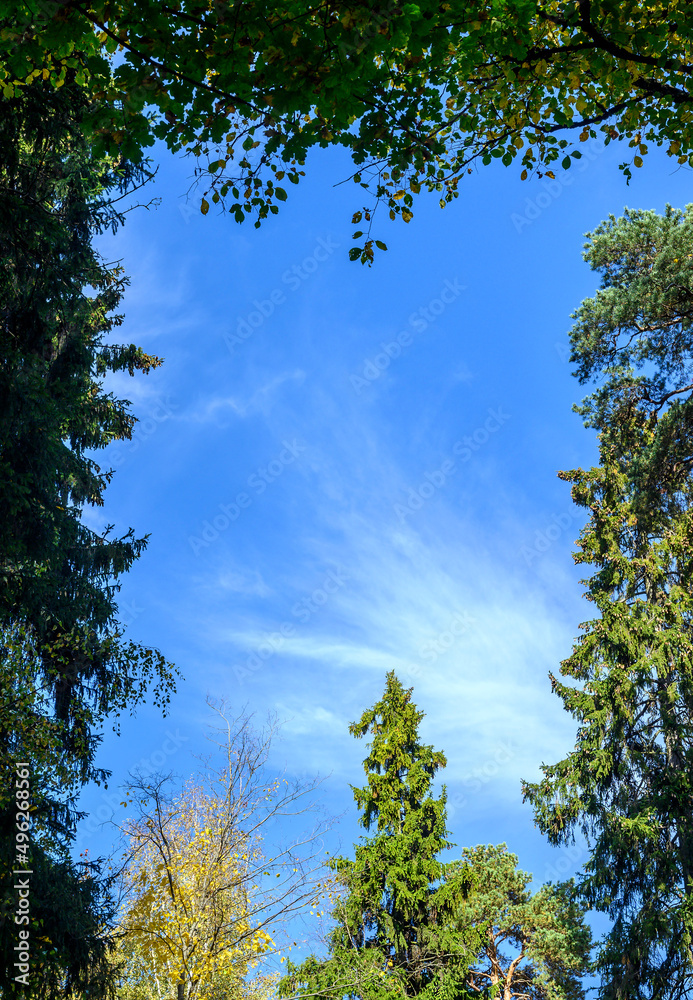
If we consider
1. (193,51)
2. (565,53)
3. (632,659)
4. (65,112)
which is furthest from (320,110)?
(632,659)

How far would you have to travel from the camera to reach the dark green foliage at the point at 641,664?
1355 cm

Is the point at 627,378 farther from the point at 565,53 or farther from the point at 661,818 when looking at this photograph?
the point at 565,53

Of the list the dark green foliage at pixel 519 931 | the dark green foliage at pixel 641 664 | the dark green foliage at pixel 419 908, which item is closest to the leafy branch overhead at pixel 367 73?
the dark green foliage at pixel 641 664

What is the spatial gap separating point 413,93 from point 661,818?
14.4 metres

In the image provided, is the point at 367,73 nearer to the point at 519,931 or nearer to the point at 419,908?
the point at 419,908

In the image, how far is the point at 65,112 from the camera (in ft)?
30.0

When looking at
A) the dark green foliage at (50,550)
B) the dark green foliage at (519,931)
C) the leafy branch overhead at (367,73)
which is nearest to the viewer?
the leafy branch overhead at (367,73)

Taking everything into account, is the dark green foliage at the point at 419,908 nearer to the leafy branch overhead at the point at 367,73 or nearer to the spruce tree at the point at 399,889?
the spruce tree at the point at 399,889

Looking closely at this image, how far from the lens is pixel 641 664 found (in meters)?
15.4

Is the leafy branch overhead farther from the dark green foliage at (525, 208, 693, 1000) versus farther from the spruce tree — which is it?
the spruce tree

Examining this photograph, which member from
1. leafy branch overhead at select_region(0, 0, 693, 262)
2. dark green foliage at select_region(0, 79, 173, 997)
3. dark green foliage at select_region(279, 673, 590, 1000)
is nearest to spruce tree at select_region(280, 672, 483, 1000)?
dark green foliage at select_region(279, 673, 590, 1000)

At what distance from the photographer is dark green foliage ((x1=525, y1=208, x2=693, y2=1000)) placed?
44.4ft

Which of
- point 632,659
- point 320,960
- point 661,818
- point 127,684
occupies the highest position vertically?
point 632,659

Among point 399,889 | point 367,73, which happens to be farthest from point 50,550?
point 399,889
